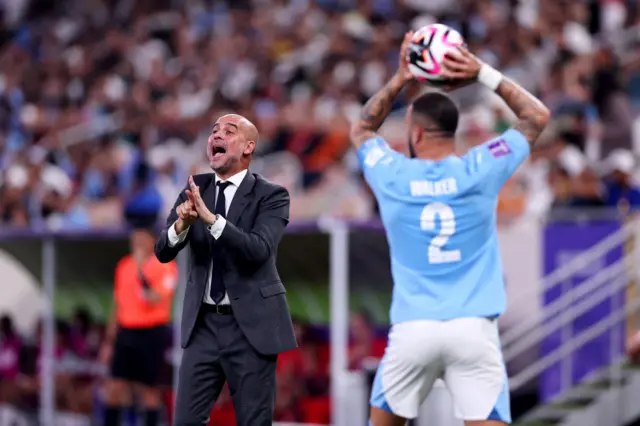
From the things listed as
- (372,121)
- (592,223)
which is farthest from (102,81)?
(372,121)

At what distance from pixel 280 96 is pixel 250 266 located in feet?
35.1

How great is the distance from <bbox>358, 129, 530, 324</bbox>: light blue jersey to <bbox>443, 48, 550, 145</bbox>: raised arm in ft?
0.25

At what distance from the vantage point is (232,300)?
5.60m

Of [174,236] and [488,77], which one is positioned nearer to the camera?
[174,236]

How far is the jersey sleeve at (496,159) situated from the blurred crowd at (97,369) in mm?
5203

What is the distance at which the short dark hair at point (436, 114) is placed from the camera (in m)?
5.57

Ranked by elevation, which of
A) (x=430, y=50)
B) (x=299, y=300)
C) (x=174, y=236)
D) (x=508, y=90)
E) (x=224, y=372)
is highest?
(x=430, y=50)

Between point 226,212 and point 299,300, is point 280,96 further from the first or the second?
point 226,212

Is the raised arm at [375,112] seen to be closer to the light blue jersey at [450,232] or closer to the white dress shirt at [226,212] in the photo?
the light blue jersey at [450,232]

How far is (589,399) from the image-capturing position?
363 inches

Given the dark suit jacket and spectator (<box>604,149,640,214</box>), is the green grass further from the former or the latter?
the dark suit jacket

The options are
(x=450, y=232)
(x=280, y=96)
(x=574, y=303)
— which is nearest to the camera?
(x=450, y=232)

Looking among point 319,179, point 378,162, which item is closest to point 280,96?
point 319,179

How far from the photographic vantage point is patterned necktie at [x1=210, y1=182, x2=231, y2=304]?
222 inches
